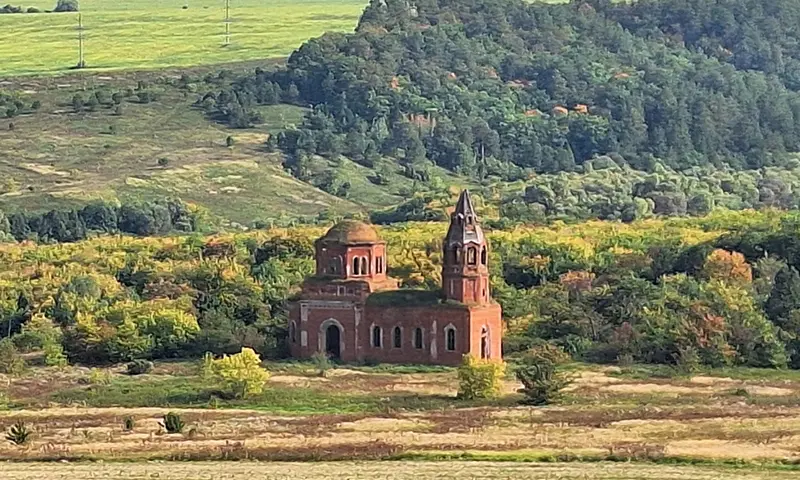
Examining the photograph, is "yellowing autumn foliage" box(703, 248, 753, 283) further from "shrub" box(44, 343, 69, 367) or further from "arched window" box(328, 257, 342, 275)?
"shrub" box(44, 343, 69, 367)

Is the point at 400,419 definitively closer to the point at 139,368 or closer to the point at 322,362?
the point at 322,362

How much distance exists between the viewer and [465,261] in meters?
110

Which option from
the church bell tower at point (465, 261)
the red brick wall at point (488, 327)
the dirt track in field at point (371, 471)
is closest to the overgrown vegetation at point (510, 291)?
the church bell tower at point (465, 261)

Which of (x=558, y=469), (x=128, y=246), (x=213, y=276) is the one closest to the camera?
(x=558, y=469)

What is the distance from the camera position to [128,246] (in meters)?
152

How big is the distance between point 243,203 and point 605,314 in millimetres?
72761

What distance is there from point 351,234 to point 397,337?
6.27m

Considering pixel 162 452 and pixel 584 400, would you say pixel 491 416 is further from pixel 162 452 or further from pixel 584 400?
pixel 162 452

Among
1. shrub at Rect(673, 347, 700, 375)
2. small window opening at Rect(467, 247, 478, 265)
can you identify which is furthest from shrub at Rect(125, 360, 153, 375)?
shrub at Rect(673, 347, 700, 375)

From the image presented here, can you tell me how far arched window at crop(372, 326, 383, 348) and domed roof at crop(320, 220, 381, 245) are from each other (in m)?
4.81

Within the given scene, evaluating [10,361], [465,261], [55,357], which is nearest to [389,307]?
[465,261]

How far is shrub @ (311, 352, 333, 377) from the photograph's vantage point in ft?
357

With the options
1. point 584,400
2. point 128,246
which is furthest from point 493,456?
point 128,246

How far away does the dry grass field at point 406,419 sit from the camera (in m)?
77.9
